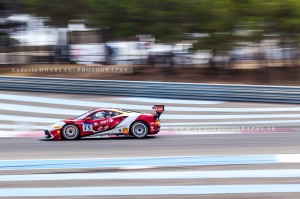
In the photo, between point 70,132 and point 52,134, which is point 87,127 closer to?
point 70,132

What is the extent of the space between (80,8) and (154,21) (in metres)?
3.74

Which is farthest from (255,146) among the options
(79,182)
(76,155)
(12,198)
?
(12,198)

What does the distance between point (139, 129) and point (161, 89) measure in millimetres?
5983

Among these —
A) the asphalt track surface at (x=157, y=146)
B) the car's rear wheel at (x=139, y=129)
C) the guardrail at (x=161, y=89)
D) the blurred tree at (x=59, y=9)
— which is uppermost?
the blurred tree at (x=59, y=9)

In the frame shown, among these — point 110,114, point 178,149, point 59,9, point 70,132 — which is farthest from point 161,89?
point 178,149

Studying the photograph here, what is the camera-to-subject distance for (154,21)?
21359 millimetres

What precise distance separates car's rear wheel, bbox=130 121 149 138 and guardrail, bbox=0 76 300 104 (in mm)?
5801

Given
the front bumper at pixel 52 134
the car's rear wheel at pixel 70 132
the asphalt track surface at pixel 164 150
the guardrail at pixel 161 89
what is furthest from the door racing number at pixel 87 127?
the guardrail at pixel 161 89

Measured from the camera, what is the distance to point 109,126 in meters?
12.6

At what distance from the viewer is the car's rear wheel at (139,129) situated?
40.8 feet

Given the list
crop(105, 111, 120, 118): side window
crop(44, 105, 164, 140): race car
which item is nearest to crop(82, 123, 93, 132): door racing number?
crop(44, 105, 164, 140): race car

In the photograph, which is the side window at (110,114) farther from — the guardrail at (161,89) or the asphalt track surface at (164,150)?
the guardrail at (161,89)

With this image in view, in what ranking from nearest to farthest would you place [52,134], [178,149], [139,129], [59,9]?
[178,149], [139,129], [52,134], [59,9]

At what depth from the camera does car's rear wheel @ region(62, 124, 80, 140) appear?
12656 millimetres
